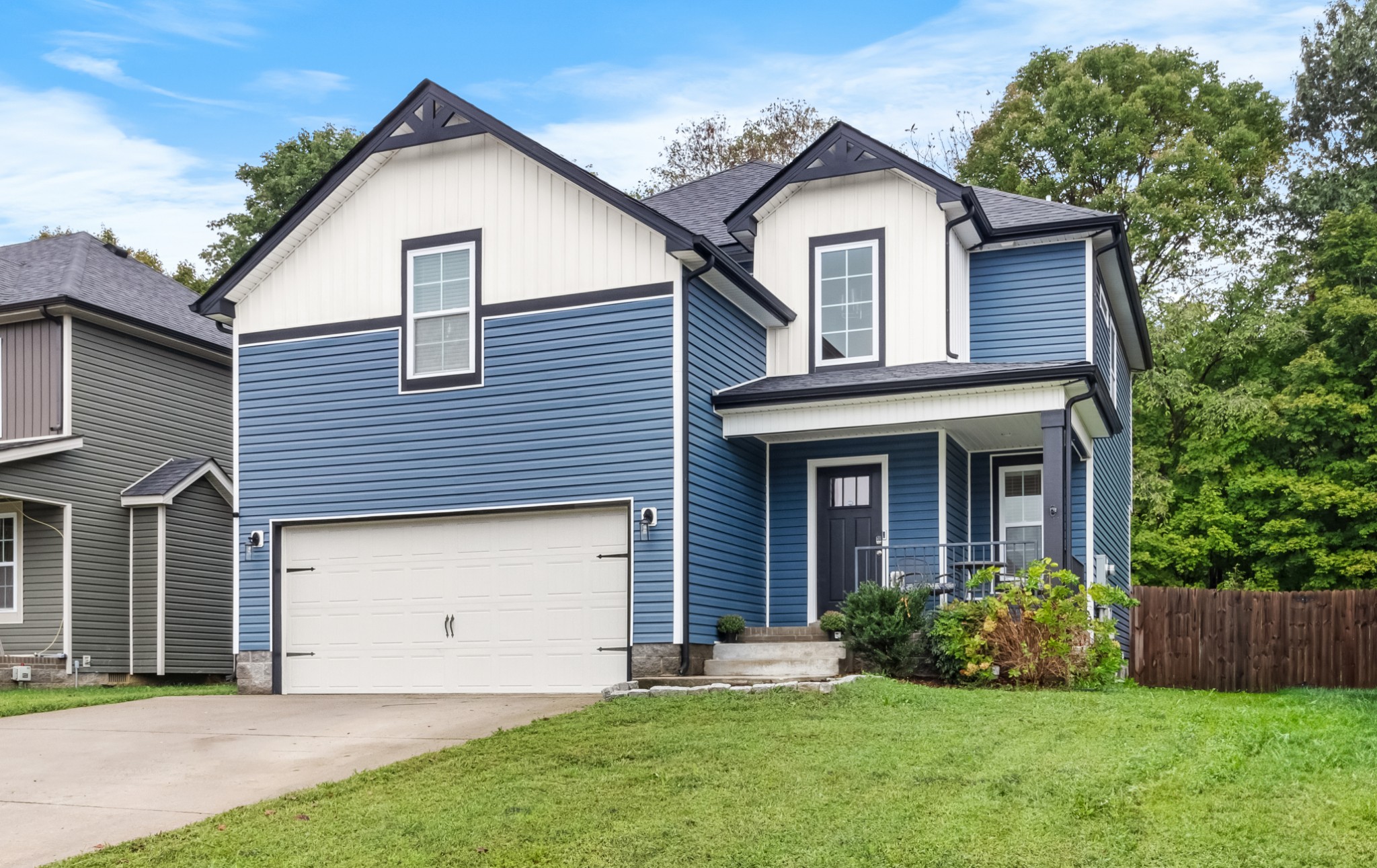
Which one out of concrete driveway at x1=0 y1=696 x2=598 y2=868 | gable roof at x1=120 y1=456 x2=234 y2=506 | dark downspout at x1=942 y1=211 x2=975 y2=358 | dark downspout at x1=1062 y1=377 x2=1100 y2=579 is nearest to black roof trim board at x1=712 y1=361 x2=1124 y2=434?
dark downspout at x1=1062 y1=377 x2=1100 y2=579

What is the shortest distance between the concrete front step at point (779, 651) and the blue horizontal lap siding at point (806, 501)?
143 centimetres

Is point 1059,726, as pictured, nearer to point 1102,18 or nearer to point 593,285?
point 593,285

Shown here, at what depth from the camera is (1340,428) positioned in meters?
26.2

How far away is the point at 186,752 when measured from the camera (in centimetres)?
1013

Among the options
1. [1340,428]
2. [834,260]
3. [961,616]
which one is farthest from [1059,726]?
[1340,428]

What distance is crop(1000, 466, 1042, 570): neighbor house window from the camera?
50.8 feet

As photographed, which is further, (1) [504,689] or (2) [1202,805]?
(1) [504,689]

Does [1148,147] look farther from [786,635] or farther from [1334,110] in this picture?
[786,635]

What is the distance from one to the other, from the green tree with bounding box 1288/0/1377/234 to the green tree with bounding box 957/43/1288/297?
0.75 metres

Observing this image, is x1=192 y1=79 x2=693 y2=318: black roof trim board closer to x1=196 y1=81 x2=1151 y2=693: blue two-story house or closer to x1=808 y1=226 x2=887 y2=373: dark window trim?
x1=196 y1=81 x2=1151 y2=693: blue two-story house

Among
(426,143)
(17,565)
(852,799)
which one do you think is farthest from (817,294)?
(17,565)

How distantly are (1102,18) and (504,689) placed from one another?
2320 centimetres

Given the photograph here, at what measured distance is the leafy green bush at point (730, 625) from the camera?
1363 cm

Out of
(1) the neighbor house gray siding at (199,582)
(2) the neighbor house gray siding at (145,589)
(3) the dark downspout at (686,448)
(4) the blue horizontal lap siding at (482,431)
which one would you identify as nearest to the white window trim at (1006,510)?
(3) the dark downspout at (686,448)
